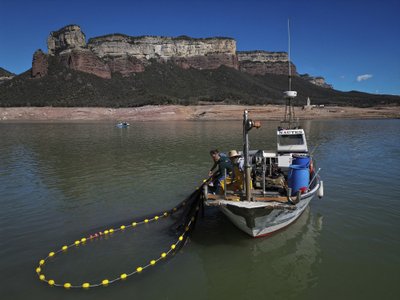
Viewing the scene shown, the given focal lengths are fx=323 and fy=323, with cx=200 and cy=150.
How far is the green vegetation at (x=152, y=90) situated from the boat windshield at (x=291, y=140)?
83.4 m

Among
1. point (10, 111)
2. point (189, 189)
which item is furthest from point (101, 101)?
point (189, 189)

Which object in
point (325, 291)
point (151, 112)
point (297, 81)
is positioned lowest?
point (325, 291)

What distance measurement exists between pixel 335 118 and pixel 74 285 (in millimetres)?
82509

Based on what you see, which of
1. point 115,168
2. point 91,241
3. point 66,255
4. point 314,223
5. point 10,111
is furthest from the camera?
point 10,111

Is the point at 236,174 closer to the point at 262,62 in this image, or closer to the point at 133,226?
the point at 133,226

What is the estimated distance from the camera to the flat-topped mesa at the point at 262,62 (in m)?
183

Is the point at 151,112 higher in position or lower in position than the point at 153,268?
higher

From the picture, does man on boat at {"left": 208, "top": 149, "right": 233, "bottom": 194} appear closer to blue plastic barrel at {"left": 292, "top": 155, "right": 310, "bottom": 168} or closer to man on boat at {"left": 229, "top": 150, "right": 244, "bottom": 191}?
man on boat at {"left": 229, "top": 150, "right": 244, "bottom": 191}

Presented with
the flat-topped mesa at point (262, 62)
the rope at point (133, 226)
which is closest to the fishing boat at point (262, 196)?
the rope at point (133, 226)

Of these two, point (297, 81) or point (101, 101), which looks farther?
point (297, 81)

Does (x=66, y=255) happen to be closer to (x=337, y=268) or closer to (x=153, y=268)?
(x=153, y=268)

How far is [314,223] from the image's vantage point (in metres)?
11.5

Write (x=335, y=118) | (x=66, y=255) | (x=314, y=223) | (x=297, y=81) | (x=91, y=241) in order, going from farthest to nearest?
(x=297, y=81), (x=335, y=118), (x=314, y=223), (x=91, y=241), (x=66, y=255)

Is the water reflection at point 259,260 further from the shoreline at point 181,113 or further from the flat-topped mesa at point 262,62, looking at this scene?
the flat-topped mesa at point 262,62
